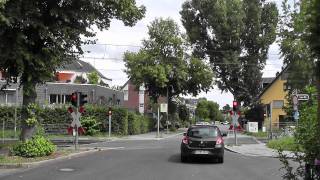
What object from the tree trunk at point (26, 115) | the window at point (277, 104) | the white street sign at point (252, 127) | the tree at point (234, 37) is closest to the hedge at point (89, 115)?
the white street sign at point (252, 127)

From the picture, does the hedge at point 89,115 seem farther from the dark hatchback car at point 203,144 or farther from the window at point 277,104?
the window at point 277,104

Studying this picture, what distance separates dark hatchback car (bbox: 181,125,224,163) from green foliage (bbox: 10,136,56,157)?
5604mm

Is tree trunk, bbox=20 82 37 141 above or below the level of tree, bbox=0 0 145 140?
below

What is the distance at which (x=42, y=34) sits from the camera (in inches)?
875

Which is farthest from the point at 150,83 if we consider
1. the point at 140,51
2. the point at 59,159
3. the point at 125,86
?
the point at 59,159

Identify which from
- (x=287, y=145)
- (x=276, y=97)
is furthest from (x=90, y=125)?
(x=276, y=97)

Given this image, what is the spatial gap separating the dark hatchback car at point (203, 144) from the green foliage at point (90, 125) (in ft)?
99.2

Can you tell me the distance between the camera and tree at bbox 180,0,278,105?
7000cm

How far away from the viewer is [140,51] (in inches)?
2835

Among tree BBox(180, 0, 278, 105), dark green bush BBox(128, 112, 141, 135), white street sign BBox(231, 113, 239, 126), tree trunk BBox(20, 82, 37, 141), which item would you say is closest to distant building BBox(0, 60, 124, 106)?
dark green bush BBox(128, 112, 141, 135)

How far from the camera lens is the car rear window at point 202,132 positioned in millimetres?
23203

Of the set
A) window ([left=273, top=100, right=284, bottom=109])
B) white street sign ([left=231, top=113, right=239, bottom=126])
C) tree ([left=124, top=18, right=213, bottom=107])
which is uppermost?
tree ([left=124, top=18, right=213, bottom=107])

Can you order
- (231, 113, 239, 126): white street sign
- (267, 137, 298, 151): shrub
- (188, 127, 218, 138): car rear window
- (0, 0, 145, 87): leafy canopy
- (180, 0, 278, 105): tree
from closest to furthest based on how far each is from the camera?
1. (267, 137, 298, 151): shrub
2. (0, 0, 145, 87): leafy canopy
3. (188, 127, 218, 138): car rear window
4. (231, 113, 239, 126): white street sign
5. (180, 0, 278, 105): tree

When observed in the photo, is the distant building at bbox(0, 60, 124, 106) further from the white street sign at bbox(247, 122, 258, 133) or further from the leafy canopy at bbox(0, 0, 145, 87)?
the leafy canopy at bbox(0, 0, 145, 87)
